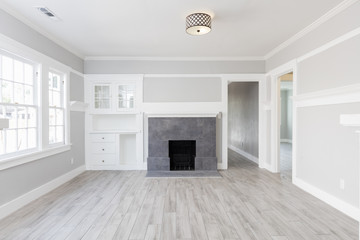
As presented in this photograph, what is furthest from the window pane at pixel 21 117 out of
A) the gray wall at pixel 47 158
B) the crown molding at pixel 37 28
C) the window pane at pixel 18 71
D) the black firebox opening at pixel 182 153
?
the black firebox opening at pixel 182 153

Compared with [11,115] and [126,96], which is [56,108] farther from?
[126,96]

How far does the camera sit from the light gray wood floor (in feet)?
7.14

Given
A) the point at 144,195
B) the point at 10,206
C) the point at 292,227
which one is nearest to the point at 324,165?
the point at 292,227

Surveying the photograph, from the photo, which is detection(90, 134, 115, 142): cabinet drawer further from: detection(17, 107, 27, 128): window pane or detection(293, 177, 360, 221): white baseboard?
detection(293, 177, 360, 221): white baseboard

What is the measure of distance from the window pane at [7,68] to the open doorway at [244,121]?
510 centimetres

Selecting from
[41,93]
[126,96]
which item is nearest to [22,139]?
[41,93]

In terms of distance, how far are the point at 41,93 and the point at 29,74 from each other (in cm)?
33

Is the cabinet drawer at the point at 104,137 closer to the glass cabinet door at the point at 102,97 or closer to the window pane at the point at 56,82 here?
the glass cabinet door at the point at 102,97

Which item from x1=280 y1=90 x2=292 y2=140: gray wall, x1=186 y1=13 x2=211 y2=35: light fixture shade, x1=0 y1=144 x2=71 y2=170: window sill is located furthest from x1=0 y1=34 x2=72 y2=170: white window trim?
x1=280 y1=90 x2=292 y2=140: gray wall

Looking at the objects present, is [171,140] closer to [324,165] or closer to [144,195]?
[144,195]

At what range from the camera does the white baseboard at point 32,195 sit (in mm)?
2592

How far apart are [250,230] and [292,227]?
0.50 metres

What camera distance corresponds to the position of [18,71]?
2.95 m

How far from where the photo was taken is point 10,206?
2.65 m
